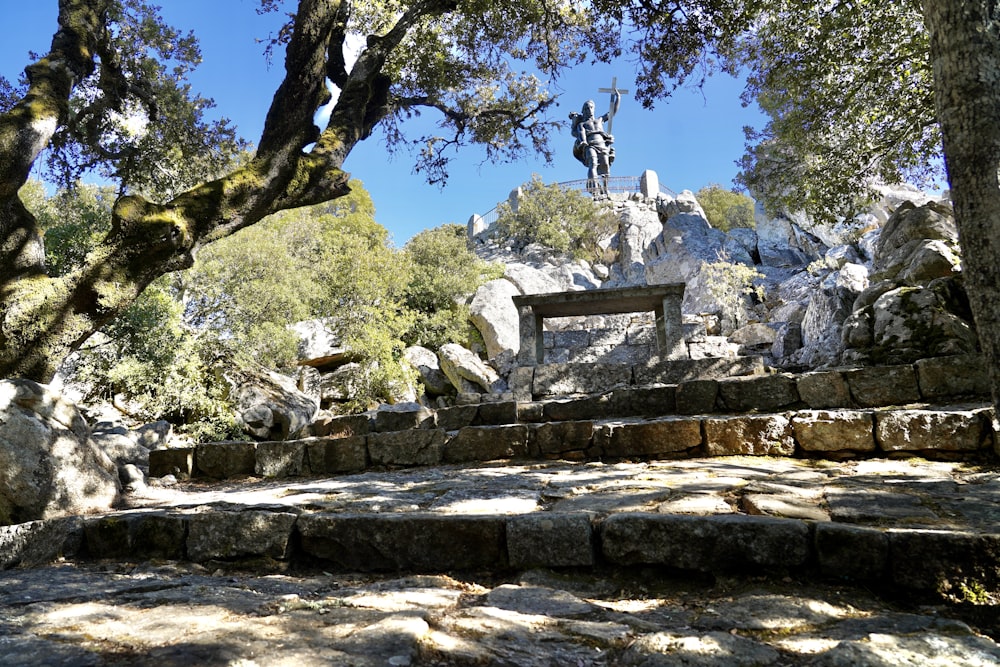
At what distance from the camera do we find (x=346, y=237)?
19.7 metres

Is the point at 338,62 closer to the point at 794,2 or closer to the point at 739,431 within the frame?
the point at 794,2

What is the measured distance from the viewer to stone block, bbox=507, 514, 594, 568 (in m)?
2.69

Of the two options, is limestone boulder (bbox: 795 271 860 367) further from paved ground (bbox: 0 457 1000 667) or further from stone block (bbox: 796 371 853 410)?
paved ground (bbox: 0 457 1000 667)

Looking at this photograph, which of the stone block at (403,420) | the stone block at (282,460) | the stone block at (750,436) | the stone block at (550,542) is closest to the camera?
the stone block at (550,542)

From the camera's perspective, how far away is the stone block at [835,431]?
4.53 metres

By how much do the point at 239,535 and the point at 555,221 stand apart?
2965 cm

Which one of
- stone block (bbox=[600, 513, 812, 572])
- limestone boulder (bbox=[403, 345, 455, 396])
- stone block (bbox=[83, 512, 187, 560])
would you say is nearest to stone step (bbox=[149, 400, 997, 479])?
stone block (bbox=[600, 513, 812, 572])

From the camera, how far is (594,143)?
38.4m

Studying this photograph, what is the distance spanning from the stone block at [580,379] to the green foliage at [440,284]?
11.1 m

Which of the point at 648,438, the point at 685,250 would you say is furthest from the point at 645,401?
the point at 685,250

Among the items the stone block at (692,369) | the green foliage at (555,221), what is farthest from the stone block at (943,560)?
the green foliage at (555,221)

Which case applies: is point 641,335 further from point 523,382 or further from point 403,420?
point 403,420

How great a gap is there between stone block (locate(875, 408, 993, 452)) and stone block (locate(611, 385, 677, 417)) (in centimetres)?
209

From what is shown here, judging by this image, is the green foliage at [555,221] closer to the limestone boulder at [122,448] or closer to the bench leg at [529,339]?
the bench leg at [529,339]
